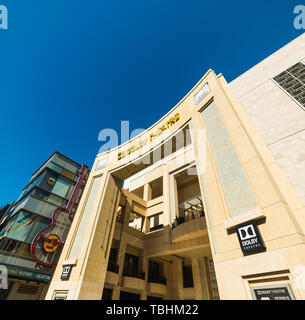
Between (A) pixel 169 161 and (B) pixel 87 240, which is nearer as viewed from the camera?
(B) pixel 87 240

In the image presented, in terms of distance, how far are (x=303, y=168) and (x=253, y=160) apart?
1707 mm

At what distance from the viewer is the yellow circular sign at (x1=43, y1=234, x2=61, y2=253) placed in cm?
2084

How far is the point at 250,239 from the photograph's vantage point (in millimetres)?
6574

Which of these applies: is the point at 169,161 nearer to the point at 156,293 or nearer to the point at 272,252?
the point at 156,293

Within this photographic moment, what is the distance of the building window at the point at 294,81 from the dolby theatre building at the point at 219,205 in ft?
0.14

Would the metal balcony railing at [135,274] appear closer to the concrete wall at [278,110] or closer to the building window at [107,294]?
the building window at [107,294]

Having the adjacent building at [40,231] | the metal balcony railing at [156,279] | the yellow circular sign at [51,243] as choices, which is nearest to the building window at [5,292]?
the adjacent building at [40,231]

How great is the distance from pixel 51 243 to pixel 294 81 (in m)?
26.4

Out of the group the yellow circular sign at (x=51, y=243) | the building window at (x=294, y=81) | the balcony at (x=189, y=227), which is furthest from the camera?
the yellow circular sign at (x=51, y=243)

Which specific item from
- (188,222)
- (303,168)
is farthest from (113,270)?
(303,168)

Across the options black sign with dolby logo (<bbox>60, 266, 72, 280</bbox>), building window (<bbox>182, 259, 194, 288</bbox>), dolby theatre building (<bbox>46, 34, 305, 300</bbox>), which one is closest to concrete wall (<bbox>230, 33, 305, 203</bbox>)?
dolby theatre building (<bbox>46, 34, 305, 300</bbox>)

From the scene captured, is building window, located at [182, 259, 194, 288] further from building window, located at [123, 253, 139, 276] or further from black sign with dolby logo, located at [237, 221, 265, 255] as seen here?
black sign with dolby logo, located at [237, 221, 265, 255]

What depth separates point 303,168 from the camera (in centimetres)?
699

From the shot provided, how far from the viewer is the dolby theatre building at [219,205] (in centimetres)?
630
